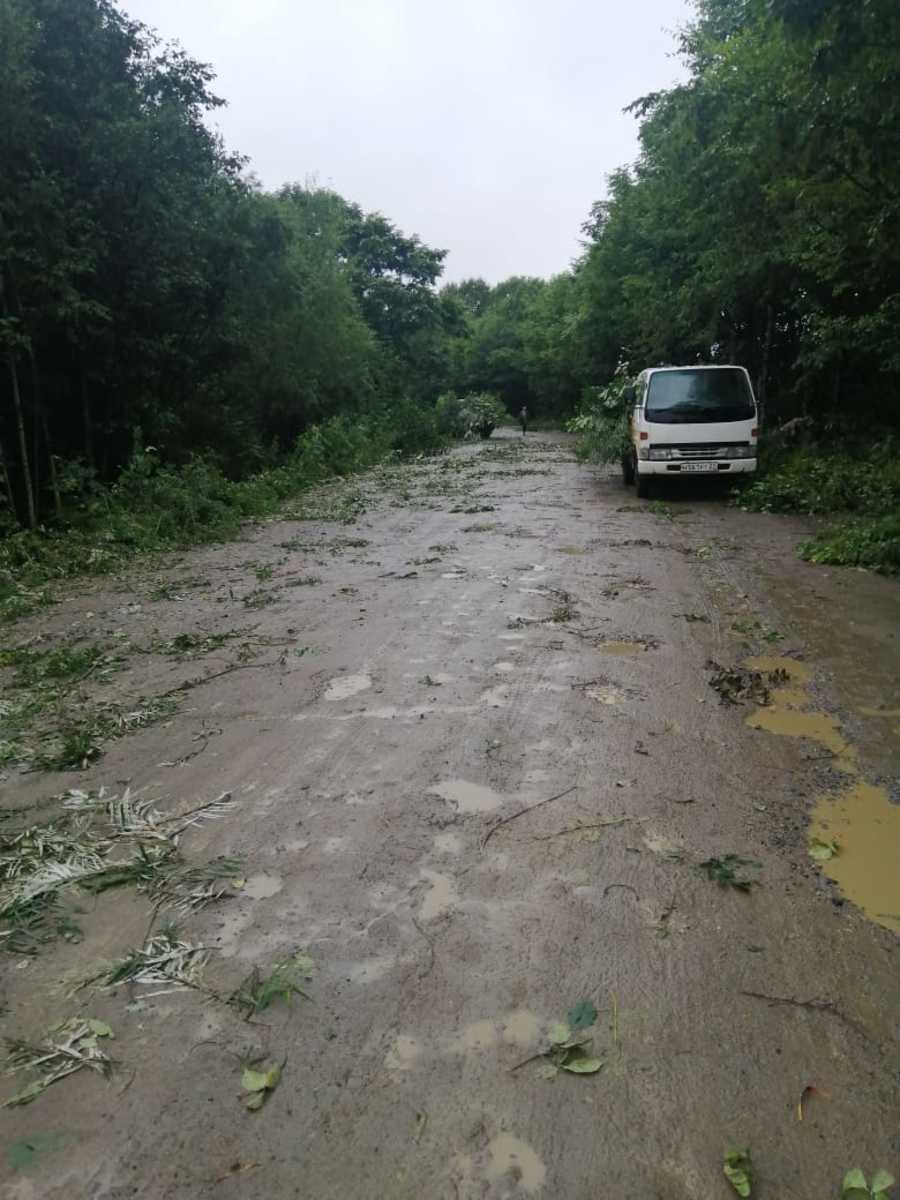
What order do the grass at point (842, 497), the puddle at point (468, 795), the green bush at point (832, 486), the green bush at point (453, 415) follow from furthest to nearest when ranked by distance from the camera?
the green bush at point (453, 415) → the green bush at point (832, 486) → the grass at point (842, 497) → the puddle at point (468, 795)

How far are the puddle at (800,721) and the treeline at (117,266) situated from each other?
10147mm

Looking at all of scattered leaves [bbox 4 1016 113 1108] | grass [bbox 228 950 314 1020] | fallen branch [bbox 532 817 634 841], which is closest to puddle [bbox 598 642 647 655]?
fallen branch [bbox 532 817 634 841]

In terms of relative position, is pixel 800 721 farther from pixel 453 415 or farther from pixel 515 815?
pixel 453 415

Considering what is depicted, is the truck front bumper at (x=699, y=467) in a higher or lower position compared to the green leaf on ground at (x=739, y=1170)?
higher

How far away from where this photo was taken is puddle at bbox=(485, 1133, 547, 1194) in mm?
1916

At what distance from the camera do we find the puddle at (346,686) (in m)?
4.97

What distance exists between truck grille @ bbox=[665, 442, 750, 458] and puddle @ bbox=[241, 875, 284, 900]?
11833mm

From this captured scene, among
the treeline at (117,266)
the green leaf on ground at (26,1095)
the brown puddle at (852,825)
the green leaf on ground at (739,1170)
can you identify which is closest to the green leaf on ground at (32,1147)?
the green leaf on ground at (26,1095)

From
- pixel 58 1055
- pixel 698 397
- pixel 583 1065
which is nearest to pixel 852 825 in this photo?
pixel 583 1065

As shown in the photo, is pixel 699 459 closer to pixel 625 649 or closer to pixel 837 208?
pixel 837 208

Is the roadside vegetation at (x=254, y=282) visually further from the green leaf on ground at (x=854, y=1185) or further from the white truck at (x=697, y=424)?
the green leaf on ground at (x=854, y=1185)

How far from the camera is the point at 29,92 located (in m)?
11.0

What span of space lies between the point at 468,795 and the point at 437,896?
2.46 ft

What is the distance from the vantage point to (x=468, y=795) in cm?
366
